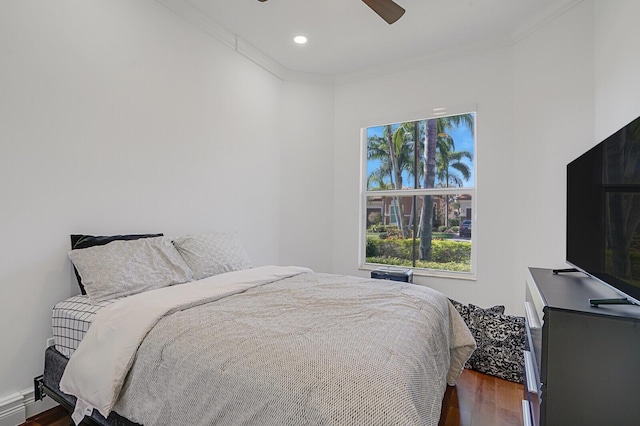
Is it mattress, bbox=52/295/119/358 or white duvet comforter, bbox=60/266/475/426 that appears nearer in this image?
white duvet comforter, bbox=60/266/475/426

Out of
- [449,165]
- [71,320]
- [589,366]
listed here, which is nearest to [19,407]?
[71,320]

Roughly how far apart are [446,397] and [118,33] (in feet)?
10.8

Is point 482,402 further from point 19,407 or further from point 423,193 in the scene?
point 19,407

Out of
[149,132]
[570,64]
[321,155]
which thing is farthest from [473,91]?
[149,132]

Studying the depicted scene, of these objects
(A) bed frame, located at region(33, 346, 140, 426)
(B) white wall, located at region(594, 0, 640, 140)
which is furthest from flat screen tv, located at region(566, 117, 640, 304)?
(A) bed frame, located at region(33, 346, 140, 426)

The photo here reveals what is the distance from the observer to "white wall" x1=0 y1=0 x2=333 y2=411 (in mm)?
1804

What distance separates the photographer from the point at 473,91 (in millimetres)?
3412

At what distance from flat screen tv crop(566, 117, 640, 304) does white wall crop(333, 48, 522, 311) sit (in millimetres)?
1282

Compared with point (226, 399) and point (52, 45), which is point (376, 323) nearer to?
point (226, 399)

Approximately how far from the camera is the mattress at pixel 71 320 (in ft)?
5.48

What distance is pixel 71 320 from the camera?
1.73m

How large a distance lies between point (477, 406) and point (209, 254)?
2.04m

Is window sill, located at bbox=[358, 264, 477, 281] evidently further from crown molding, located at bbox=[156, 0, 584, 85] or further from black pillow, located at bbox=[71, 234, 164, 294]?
black pillow, located at bbox=[71, 234, 164, 294]

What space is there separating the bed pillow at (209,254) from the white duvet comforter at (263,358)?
435 mm
